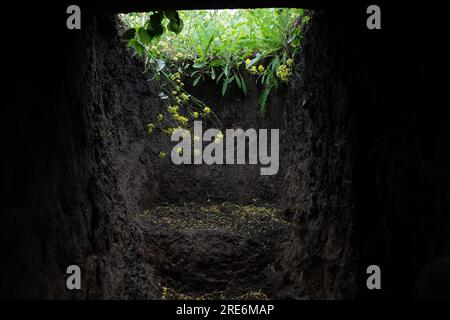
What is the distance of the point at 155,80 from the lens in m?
3.95

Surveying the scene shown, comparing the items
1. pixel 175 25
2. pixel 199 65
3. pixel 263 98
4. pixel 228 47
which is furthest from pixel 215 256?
pixel 228 47

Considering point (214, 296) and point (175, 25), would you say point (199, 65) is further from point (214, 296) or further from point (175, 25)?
point (214, 296)

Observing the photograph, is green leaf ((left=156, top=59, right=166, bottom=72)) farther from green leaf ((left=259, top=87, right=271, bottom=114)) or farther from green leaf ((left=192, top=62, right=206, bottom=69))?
green leaf ((left=259, top=87, right=271, bottom=114))

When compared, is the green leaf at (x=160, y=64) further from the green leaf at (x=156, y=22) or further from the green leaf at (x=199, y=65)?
the green leaf at (x=156, y=22)

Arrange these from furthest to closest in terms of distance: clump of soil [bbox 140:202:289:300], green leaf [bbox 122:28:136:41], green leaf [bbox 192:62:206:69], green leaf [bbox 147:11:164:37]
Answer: green leaf [bbox 192:62:206:69]
clump of soil [bbox 140:202:289:300]
green leaf [bbox 122:28:136:41]
green leaf [bbox 147:11:164:37]

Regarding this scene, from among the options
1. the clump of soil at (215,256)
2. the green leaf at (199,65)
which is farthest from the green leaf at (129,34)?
the clump of soil at (215,256)

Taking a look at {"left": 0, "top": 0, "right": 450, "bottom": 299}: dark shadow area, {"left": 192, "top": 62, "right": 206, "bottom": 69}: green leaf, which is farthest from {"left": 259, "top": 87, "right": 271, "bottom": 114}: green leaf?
{"left": 0, "top": 0, "right": 450, "bottom": 299}: dark shadow area

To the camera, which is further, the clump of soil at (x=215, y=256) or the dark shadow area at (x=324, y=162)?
the clump of soil at (x=215, y=256)

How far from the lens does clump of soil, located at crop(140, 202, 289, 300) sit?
2.96 metres

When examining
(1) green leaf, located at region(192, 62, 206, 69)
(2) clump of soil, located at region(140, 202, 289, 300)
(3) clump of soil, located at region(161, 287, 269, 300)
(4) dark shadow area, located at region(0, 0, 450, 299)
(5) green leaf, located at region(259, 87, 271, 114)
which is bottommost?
(3) clump of soil, located at region(161, 287, 269, 300)

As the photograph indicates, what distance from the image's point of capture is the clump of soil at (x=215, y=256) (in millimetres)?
2965

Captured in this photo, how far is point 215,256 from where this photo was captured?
3.11 m
